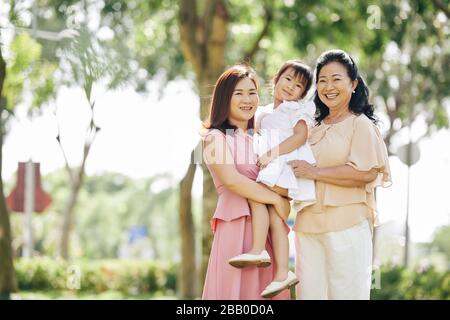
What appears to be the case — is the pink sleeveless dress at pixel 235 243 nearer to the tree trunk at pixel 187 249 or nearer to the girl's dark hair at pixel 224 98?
the girl's dark hair at pixel 224 98

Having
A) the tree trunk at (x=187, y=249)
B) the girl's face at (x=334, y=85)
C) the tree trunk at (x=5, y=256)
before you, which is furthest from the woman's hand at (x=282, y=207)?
the tree trunk at (x=187, y=249)

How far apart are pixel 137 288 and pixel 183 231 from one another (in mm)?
5524

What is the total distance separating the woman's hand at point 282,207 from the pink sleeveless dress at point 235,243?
0.51ft

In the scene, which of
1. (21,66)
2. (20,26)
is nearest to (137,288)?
(21,66)

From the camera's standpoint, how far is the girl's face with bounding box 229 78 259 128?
14.9 ft

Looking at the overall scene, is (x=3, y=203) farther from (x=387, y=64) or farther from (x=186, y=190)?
(x=387, y=64)

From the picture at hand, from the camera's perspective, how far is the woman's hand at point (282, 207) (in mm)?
4473

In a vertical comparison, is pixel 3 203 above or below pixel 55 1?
below

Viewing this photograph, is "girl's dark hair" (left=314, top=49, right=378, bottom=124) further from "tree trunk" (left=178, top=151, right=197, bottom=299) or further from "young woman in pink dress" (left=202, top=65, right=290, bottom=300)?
"tree trunk" (left=178, top=151, right=197, bottom=299)

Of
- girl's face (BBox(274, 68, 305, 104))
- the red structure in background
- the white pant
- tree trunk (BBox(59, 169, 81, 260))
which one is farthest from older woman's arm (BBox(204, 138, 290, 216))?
tree trunk (BBox(59, 169, 81, 260))

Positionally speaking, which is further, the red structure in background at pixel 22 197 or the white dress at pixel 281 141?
the red structure in background at pixel 22 197

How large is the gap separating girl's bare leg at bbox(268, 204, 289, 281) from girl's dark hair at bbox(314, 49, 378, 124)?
2.09 ft

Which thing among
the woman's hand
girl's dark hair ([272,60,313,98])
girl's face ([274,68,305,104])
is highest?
girl's dark hair ([272,60,313,98])

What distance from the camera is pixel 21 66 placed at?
43.3 feet
